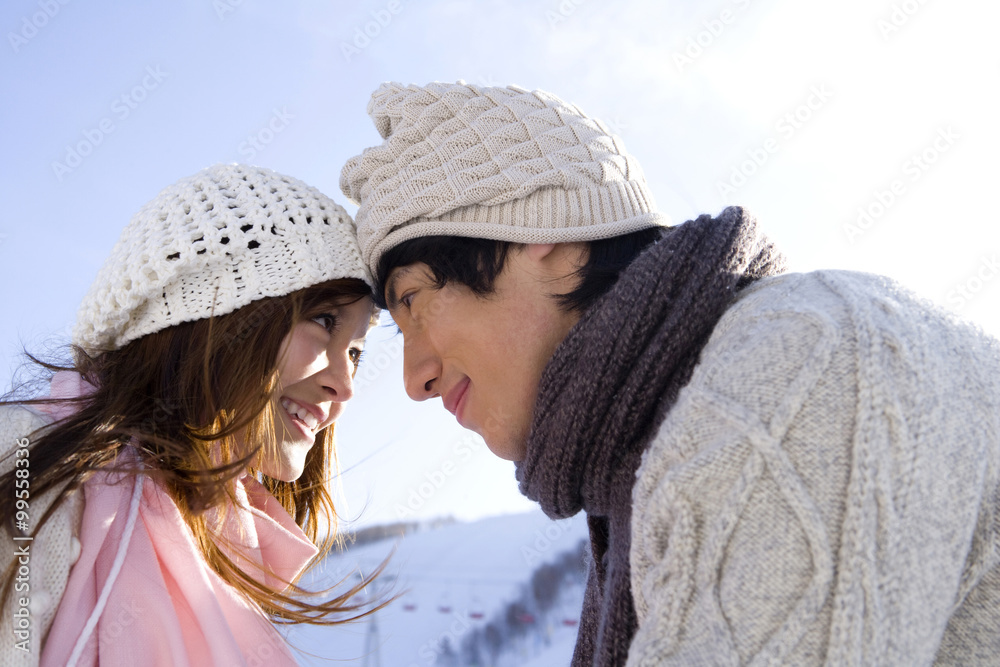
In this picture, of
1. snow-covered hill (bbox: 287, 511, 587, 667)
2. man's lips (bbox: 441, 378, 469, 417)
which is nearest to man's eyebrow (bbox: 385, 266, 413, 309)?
man's lips (bbox: 441, 378, 469, 417)

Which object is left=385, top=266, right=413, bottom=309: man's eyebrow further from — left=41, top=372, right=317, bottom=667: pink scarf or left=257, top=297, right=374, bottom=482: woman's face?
left=41, top=372, right=317, bottom=667: pink scarf

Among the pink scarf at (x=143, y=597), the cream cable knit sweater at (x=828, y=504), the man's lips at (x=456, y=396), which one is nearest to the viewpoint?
the cream cable knit sweater at (x=828, y=504)

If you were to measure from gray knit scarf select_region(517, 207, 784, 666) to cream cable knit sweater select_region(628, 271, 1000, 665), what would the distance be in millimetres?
230

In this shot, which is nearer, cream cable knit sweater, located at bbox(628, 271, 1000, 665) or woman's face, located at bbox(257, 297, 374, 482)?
cream cable knit sweater, located at bbox(628, 271, 1000, 665)

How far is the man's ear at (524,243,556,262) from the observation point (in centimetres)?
183

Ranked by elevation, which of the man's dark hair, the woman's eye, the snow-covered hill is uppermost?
the man's dark hair

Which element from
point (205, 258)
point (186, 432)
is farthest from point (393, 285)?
point (186, 432)

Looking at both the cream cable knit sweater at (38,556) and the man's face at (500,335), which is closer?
the cream cable knit sweater at (38,556)

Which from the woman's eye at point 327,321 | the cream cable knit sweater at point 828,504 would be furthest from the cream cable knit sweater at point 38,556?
the cream cable knit sweater at point 828,504

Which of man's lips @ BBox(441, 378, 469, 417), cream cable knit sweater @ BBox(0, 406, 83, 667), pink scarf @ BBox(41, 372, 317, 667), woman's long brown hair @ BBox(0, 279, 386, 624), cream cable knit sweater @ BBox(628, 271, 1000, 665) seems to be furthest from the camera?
man's lips @ BBox(441, 378, 469, 417)

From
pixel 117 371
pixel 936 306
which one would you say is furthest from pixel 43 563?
pixel 936 306

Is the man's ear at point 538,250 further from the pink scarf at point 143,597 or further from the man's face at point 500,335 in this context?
the pink scarf at point 143,597

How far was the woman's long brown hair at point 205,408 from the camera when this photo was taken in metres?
1.67

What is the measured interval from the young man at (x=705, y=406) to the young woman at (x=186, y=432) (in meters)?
0.33
